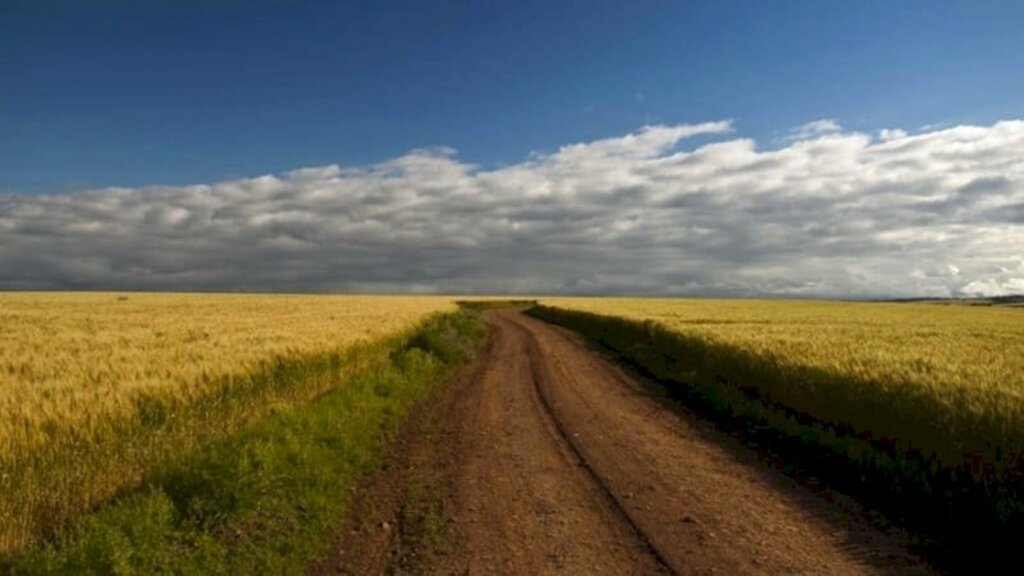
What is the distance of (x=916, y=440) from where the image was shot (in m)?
10.5

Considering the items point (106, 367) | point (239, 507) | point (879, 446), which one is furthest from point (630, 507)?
point (106, 367)

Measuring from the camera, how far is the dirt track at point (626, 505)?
6.78 m

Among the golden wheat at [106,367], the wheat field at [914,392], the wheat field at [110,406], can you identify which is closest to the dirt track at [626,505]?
the wheat field at [914,392]

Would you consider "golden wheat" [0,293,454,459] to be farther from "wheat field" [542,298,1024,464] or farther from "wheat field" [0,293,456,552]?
"wheat field" [542,298,1024,464]

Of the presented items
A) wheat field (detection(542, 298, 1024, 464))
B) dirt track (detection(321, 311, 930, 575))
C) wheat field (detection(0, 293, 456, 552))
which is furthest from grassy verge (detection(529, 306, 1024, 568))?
wheat field (detection(0, 293, 456, 552))

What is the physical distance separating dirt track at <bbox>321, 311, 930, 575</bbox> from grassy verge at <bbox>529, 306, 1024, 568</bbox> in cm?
67

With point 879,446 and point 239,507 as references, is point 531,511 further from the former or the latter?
point 879,446

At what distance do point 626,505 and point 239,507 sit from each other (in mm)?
4361

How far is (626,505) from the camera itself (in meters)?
8.42

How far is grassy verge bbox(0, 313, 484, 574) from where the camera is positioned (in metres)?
6.18

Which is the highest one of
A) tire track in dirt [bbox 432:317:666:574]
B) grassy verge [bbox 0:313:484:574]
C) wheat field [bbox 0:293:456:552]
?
wheat field [bbox 0:293:456:552]

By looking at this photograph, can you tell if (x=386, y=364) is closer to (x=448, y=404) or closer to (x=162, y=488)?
(x=448, y=404)

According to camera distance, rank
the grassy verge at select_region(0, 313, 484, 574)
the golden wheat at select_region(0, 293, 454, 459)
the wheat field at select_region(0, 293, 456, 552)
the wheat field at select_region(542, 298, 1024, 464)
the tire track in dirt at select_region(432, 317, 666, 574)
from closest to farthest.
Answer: the grassy verge at select_region(0, 313, 484, 574), the tire track in dirt at select_region(432, 317, 666, 574), the wheat field at select_region(0, 293, 456, 552), the wheat field at select_region(542, 298, 1024, 464), the golden wheat at select_region(0, 293, 454, 459)

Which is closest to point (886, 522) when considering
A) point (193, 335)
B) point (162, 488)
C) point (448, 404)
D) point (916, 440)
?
point (916, 440)
